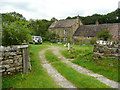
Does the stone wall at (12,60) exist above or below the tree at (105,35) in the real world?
below

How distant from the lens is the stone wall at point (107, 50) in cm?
836

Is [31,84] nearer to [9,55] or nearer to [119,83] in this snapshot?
[9,55]

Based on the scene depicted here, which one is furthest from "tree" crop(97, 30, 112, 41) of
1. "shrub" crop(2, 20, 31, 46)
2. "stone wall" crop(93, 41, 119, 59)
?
"shrub" crop(2, 20, 31, 46)

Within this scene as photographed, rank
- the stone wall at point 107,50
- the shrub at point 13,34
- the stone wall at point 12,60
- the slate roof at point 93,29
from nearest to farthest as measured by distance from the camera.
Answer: the stone wall at point 12,60
the shrub at point 13,34
the stone wall at point 107,50
the slate roof at point 93,29

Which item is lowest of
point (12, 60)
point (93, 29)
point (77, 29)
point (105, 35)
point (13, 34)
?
point (12, 60)

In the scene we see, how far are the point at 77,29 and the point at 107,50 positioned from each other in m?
29.3

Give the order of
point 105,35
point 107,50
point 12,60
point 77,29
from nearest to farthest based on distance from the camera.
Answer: point 12,60 → point 107,50 → point 105,35 → point 77,29

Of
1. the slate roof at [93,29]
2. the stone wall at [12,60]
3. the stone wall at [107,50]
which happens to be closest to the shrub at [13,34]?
the stone wall at [12,60]

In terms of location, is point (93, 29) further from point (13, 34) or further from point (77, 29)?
point (13, 34)

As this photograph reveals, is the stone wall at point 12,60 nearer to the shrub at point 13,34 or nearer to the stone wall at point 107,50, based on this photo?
the shrub at point 13,34

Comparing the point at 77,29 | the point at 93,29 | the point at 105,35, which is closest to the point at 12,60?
the point at 105,35

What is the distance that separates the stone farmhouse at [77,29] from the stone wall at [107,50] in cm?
2340

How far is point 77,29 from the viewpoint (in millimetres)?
37281

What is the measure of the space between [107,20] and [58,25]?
27021 millimetres
